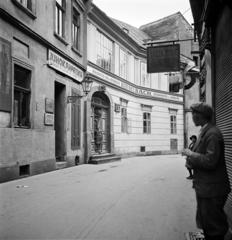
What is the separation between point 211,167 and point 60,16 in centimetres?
1265

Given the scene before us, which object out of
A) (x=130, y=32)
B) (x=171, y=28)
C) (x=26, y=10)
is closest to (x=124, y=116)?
(x=130, y=32)

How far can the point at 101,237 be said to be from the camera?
15.4 feet

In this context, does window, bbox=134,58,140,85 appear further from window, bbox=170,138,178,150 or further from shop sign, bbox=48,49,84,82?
shop sign, bbox=48,49,84,82

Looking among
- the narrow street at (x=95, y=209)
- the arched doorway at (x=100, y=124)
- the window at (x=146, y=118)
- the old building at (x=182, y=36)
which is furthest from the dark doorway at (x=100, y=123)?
the old building at (x=182, y=36)

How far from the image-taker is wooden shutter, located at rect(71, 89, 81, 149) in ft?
51.6

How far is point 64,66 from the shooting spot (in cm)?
1473

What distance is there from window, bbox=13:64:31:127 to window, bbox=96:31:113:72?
8486 millimetres

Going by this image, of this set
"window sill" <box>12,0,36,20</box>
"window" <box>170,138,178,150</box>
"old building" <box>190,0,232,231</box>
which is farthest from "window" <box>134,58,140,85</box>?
"old building" <box>190,0,232,231</box>

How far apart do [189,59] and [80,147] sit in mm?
17771

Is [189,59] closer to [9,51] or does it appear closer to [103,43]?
[103,43]

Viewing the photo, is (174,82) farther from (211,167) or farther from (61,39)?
(211,167)

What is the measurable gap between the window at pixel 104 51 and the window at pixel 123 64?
1.62m

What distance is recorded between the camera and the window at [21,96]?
10.9 meters

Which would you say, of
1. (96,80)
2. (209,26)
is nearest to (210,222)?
(209,26)
